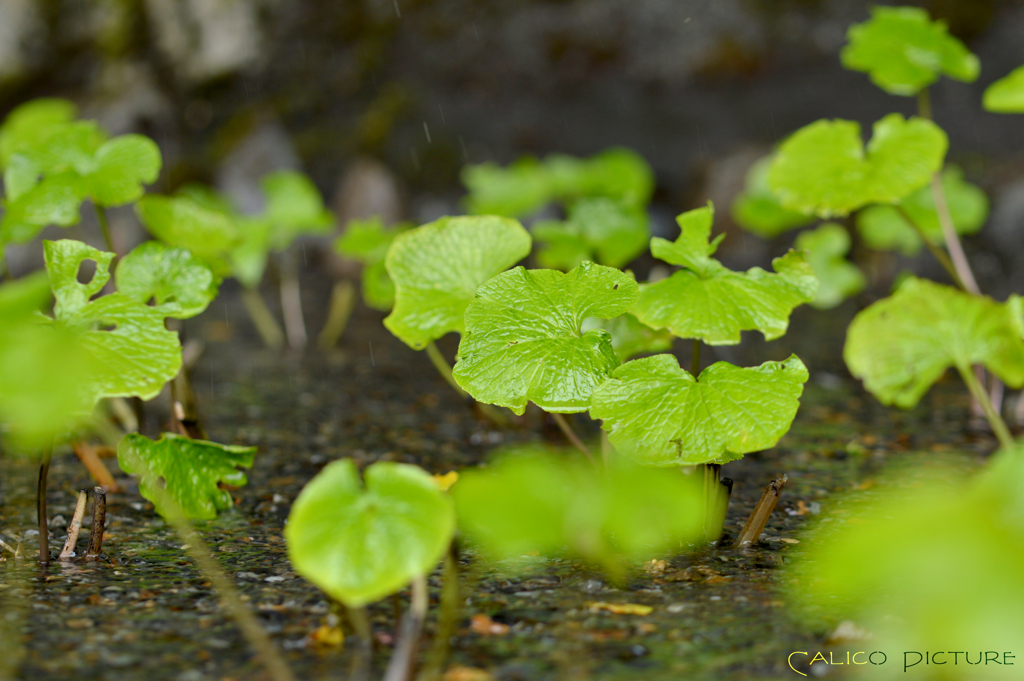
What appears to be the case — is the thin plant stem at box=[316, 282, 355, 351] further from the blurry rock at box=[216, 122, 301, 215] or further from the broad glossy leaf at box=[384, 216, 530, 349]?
the blurry rock at box=[216, 122, 301, 215]

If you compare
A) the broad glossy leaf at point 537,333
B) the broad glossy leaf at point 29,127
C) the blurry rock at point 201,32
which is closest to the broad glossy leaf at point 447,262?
the broad glossy leaf at point 537,333

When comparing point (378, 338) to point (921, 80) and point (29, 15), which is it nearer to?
point (921, 80)

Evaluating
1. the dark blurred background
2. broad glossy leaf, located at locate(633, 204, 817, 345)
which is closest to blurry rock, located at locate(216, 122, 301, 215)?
the dark blurred background

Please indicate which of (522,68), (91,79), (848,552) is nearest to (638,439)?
(848,552)

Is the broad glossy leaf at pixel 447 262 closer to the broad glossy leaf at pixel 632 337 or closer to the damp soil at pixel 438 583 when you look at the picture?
the broad glossy leaf at pixel 632 337

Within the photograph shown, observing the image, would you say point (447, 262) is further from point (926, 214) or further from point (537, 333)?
point (926, 214)
